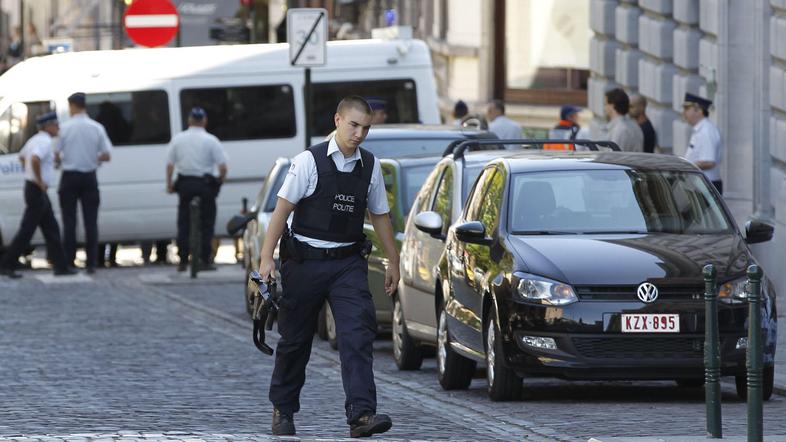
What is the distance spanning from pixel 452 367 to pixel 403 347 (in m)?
1.57

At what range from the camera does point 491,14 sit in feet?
121

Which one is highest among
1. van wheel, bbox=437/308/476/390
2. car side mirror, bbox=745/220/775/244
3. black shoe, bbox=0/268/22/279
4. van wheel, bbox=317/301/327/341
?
car side mirror, bbox=745/220/775/244

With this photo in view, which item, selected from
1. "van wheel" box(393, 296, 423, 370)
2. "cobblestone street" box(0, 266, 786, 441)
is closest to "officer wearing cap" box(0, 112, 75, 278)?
"cobblestone street" box(0, 266, 786, 441)

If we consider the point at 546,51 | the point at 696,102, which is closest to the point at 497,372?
the point at 696,102

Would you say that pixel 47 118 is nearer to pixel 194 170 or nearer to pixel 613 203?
pixel 194 170

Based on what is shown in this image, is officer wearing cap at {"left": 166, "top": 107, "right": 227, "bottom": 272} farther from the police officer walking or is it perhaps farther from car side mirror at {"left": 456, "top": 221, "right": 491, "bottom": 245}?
the police officer walking

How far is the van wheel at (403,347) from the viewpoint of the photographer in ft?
49.8

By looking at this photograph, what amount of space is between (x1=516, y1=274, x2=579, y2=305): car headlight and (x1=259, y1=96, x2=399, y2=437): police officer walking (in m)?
1.76

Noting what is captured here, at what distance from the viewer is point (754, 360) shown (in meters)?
9.34

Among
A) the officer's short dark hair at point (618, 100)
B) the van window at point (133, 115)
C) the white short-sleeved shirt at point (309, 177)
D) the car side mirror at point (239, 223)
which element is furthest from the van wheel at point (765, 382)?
the van window at point (133, 115)

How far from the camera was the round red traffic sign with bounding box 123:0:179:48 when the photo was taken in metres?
27.8

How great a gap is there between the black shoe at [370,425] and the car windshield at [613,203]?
108 inches

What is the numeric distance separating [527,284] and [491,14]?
24840 millimetres

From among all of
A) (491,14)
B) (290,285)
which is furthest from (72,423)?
(491,14)
